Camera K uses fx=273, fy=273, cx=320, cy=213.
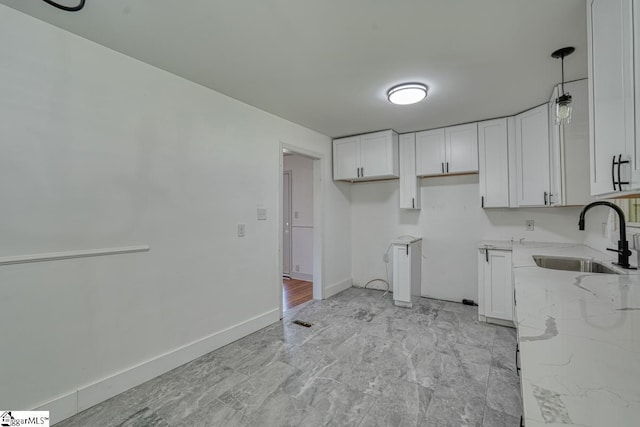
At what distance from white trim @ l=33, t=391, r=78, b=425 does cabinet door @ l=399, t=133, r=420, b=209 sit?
146 inches

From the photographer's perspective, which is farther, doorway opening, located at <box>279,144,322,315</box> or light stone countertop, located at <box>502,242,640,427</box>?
doorway opening, located at <box>279,144,322,315</box>

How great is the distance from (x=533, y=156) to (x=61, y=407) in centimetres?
439

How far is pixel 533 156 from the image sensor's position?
2.89 metres

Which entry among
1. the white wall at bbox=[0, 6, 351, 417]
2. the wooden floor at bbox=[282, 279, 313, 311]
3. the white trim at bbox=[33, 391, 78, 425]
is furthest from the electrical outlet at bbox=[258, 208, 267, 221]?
the white trim at bbox=[33, 391, 78, 425]

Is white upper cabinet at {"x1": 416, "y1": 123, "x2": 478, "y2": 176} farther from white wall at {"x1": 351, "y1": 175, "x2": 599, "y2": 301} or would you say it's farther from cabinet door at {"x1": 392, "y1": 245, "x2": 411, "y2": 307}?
cabinet door at {"x1": 392, "y1": 245, "x2": 411, "y2": 307}

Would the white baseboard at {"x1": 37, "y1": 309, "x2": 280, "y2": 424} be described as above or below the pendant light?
below

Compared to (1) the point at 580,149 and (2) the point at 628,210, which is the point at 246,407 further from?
(1) the point at 580,149

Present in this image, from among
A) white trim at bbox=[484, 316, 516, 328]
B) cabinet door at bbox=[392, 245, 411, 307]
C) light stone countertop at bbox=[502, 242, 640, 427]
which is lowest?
white trim at bbox=[484, 316, 516, 328]

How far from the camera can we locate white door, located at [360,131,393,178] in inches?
145

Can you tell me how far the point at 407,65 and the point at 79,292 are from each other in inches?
109

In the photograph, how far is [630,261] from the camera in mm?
1792

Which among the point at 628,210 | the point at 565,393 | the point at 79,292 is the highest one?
the point at 628,210

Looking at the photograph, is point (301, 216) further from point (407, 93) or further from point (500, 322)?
point (500, 322)

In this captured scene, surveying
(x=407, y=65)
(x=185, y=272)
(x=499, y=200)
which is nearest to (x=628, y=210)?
(x=499, y=200)
